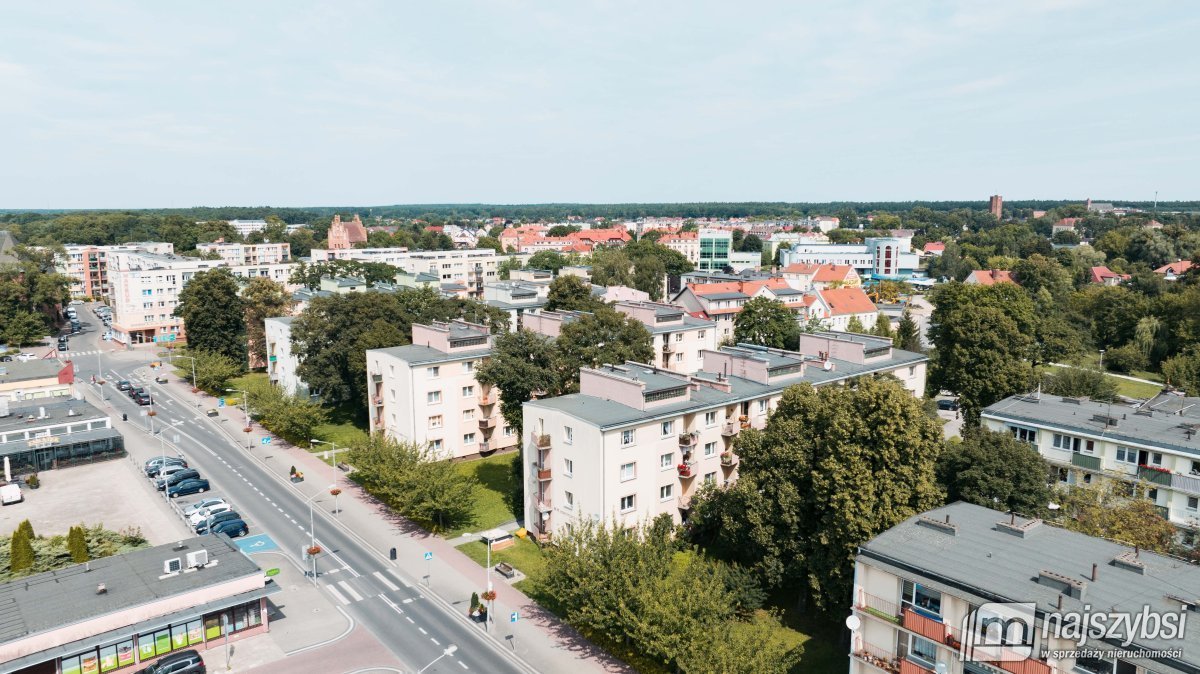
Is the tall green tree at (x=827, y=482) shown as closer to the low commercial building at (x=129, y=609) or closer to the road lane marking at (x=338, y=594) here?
the road lane marking at (x=338, y=594)

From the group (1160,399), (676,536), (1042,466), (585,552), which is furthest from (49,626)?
(1160,399)

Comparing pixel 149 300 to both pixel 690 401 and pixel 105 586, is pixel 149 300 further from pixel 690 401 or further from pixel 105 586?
pixel 690 401

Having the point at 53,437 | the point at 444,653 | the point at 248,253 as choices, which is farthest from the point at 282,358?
the point at 248,253

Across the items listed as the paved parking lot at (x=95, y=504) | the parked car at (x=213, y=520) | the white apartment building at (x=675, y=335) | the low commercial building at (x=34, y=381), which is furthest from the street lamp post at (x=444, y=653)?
the low commercial building at (x=34, y=381)

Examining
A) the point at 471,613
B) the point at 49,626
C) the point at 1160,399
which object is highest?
the point at 1160,399

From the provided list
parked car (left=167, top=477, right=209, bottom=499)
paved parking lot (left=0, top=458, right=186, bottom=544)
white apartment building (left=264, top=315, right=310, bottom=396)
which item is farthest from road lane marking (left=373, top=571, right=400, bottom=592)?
white apartment building (left=264, top=315, right=310, bottom=396)

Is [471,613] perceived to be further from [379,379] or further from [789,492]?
[379,379]
